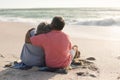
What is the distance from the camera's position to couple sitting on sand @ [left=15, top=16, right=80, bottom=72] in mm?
6820

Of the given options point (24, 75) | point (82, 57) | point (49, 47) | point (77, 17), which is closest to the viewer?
point (24, 75)

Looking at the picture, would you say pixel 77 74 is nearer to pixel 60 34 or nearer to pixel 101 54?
pixel 60 34

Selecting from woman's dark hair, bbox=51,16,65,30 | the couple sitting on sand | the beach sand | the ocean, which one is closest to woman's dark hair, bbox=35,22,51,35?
the couple sitting on sand

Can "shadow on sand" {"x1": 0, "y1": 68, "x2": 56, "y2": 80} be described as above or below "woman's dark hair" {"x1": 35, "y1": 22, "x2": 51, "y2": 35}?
below

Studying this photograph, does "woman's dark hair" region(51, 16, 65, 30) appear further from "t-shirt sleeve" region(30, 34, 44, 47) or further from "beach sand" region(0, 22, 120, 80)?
"beach sand" region(0, 22, 120, 80)

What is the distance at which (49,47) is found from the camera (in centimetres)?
682

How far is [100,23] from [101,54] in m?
13.1

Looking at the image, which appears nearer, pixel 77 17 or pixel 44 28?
pixel 44 28

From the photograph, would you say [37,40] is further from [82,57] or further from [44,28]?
[82,57]

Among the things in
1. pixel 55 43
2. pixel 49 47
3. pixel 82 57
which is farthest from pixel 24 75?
pixel 82 57

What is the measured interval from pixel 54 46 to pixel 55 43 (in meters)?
0.06

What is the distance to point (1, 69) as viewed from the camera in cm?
691

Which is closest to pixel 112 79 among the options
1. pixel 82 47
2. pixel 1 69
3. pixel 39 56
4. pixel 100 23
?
pixel 39 56

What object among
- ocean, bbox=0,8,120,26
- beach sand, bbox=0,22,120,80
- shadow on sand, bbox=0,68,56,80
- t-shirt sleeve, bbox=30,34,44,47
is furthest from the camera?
ocean, bbox=0,8,120,26
